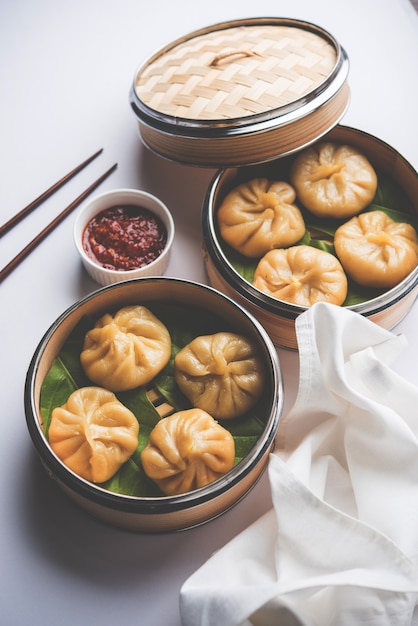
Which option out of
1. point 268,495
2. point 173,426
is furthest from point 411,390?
point 173,426

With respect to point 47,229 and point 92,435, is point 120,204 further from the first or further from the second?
point 92,435

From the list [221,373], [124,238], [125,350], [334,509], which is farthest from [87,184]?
[334,509]

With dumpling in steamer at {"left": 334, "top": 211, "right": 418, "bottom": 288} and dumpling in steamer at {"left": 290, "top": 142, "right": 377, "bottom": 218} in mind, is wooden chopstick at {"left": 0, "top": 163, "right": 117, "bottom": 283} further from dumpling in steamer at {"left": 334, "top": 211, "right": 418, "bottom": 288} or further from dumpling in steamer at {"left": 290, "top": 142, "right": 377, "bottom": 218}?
dumpling in steamer at {"left": 334, "top": 211, "right": 418, "bottom": 288}

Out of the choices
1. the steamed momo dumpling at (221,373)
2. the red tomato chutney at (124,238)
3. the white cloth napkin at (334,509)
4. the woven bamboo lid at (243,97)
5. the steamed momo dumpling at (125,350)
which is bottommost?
the white cloth napkin at (334,509)

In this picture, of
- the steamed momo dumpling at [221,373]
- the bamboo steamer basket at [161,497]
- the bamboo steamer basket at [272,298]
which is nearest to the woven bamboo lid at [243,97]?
the bamboo steamer basket at [272,298]

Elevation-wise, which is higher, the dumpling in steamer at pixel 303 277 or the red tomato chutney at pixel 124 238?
the red tomato chutney at pixel 124 238

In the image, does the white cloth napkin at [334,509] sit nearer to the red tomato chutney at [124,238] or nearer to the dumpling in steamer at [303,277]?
the dumpling in steamer at [303,277]

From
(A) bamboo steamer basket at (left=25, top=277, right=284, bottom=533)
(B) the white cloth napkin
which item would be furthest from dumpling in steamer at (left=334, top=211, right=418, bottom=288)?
(A) bamboo steamer basket at (left=25, top=277, right=284, bottom=533)

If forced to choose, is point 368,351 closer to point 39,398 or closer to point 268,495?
point 268,495
